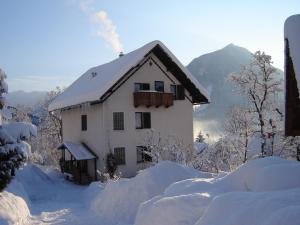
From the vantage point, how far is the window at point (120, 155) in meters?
27.3

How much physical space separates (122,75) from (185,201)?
18765mm

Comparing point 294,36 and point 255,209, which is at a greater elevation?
point 294,36

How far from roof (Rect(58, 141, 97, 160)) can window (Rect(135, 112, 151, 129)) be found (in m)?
3.81

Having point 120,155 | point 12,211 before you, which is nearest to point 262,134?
point 120,155

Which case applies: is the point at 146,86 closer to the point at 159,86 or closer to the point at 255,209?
the point at 159,86

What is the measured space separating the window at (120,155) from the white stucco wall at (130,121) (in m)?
0.24

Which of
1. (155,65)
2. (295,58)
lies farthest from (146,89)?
(295,58)

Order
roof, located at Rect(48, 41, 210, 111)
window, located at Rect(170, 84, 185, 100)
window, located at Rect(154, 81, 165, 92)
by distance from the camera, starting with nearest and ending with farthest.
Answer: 1. roof, located at Rect(48, 41, 210, 111)
2. window, located at Rect(154, 81, 165, 92)
3. window, located at Rect(170, 84, 185, 100)

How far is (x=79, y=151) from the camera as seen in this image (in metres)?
28.4

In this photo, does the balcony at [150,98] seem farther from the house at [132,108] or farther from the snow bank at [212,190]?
the snow bank at [212,190]

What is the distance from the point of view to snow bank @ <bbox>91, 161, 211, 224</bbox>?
13.2 metres

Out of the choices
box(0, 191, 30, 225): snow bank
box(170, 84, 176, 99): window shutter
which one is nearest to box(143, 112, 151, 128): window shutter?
box(170, 84, 176, 99): window shutter

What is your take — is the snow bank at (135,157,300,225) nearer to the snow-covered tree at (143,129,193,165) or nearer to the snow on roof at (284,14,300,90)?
the snow on roof at (284,14,300,90)

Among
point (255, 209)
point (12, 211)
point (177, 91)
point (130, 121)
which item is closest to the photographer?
point (255, 209)
